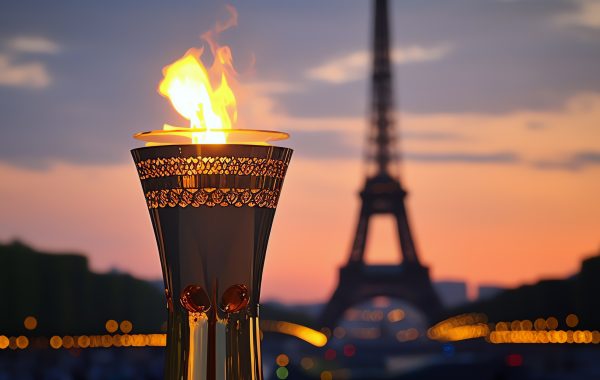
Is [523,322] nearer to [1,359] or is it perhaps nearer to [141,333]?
[141,333]

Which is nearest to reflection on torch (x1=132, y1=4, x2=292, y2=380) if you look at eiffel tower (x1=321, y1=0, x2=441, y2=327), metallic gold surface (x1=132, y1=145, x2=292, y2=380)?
metallic gold surface (x1=132, y1=145, x2=292, y2=380)

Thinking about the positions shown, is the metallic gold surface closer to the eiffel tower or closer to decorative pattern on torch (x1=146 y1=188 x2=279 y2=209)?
decorative pattern on torch (x1=146 y1=188 x2=279 y2=209)

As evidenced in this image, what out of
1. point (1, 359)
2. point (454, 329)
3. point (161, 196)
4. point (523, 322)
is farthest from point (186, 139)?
point (454, 329)

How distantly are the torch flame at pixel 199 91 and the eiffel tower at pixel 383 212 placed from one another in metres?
74.1

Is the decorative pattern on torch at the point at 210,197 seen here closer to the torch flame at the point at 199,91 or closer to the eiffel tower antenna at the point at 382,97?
the torch flame at the point at 199,91

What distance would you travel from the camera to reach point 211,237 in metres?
7.54

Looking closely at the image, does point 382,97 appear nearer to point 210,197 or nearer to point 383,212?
point 383,212

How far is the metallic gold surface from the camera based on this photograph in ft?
24.7

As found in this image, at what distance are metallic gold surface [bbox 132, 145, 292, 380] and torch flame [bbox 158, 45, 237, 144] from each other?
0.26m

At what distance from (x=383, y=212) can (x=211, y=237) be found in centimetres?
7643

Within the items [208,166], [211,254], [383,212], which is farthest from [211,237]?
[383,212]

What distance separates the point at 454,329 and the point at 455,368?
73.0 meters

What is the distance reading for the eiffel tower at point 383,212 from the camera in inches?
3258

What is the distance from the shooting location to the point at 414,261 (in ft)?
282
